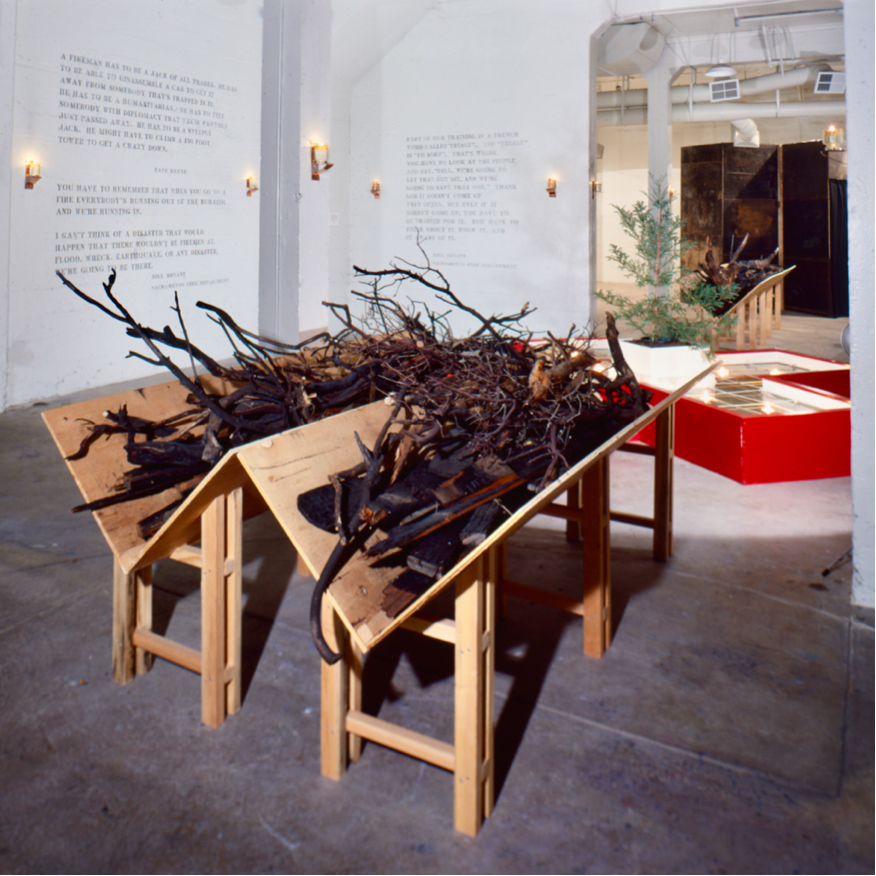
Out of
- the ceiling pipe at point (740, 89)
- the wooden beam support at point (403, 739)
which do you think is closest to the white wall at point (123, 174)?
the wooden beam support at point (403, 739)

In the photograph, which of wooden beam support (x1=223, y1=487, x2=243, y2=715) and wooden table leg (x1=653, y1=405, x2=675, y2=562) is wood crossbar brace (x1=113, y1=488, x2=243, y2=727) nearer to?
wooden beam support (x1=223, y1=487, x2=243, y2=715)

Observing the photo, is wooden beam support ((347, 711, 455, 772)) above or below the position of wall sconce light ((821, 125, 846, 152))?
below

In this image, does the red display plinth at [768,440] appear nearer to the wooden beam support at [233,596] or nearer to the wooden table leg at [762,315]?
the wooden beam support at [233,596]

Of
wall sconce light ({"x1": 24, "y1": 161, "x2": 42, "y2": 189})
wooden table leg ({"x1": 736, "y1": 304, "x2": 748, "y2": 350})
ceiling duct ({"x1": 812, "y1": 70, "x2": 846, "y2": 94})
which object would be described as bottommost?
wooden table leg ({"x1": 736, "y1": 304, "x2": 748, "y2": 350})

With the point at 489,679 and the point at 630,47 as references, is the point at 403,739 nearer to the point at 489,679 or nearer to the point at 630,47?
the point at 489,679

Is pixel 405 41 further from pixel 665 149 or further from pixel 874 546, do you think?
pixel 874 546

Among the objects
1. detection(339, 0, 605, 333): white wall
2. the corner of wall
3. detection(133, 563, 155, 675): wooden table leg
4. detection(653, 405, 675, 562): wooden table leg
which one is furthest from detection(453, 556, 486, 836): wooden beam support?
detection(339, 0, 605, 333): white wall

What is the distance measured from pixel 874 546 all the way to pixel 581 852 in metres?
1.77

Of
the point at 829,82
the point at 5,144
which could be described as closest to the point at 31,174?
the point at 5,144

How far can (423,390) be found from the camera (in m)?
1.93

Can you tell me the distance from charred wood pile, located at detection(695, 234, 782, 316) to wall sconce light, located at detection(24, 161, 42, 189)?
19.7 feet

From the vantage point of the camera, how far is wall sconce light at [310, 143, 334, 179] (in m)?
6.58

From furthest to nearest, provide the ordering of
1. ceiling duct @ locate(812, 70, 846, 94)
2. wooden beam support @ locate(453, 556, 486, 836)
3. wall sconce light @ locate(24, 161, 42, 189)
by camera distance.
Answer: ceiling duct @ locate(812, 70, 846, 94), wall sconce light @ locate(24, 161, 42, 189), wooden beam support @ locate(453, 556, 486, 836)

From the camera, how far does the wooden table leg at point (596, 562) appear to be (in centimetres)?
244
